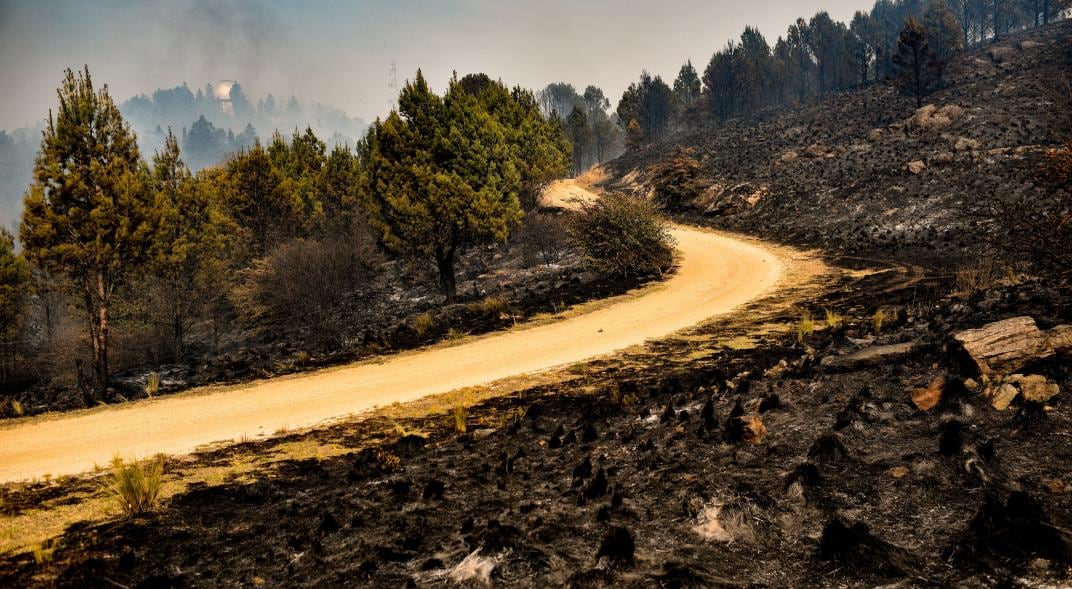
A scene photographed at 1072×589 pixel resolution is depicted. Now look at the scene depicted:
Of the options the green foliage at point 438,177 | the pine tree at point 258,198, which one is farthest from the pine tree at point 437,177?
the pine tree at point 258,198

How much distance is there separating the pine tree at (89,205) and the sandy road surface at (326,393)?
8.38 m

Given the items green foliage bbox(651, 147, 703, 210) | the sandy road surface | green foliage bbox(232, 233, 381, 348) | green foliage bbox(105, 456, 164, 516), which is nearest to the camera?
green foliage bbox(105, 456, 164, 516)

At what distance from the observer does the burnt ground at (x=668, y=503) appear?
3.76 metres

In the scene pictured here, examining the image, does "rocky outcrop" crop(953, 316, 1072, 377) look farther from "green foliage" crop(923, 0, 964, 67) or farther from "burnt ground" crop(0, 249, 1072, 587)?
"green foliage" crop(923, 0, 964, 67)

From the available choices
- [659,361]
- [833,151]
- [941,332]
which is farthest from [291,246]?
[833,151]

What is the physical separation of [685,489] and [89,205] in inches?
866

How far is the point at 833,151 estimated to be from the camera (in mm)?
46750

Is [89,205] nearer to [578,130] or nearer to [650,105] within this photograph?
[578,130]

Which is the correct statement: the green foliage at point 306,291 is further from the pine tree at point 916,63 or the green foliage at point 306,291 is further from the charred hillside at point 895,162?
the pine tree at point 916,63

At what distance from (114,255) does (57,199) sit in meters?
2.35

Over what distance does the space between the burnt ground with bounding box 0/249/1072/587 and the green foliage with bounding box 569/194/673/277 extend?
14.9 meters

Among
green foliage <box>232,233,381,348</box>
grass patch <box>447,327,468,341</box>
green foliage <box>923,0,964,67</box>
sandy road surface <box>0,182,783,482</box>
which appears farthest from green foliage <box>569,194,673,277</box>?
green foliage <box>923,0,964,67</box>

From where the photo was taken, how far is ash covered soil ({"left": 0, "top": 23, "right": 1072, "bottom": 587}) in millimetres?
3818

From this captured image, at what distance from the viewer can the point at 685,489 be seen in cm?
517
